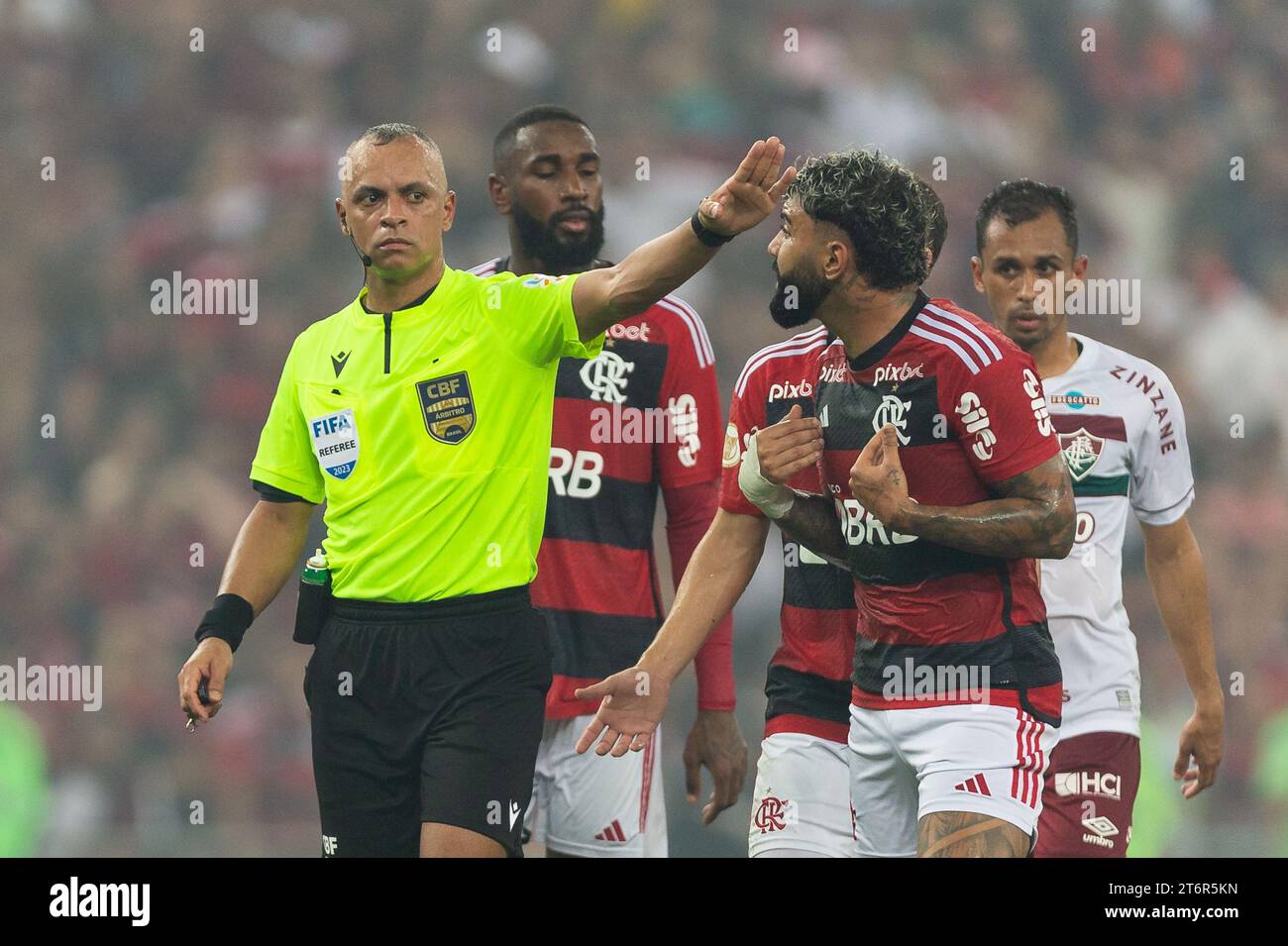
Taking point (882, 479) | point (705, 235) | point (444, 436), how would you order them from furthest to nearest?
point (444, 436)
point (882, 479)
point (705, 235)

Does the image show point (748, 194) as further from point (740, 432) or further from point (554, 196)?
point (554, 196)

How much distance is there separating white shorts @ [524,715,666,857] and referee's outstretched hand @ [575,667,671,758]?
102 centimetres

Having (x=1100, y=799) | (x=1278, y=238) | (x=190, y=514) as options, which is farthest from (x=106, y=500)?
(x=1278, y=238)

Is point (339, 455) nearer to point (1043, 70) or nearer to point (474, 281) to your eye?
point (474, 281)

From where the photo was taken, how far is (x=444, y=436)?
451 centimetres

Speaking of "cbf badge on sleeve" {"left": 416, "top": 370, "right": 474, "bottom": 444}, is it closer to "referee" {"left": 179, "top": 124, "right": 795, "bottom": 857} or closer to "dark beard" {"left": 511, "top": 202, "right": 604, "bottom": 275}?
"referee" {"left": 179, "top": 124, "right": 795, "bottom": 857}

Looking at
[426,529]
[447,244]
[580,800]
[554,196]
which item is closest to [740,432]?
[426,529]

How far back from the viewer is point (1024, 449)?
14.1ft

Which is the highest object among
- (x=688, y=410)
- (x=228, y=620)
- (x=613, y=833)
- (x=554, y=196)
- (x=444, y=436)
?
(x=554, y=196)

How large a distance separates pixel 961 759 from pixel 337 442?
69.7 inches

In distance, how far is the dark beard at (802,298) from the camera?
451cm

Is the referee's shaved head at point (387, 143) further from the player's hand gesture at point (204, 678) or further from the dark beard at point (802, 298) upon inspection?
the player's hand gesture at point (204, 678)

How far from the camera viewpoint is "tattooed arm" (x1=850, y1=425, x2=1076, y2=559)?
13.8ft

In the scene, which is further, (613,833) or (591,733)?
(613,833)
